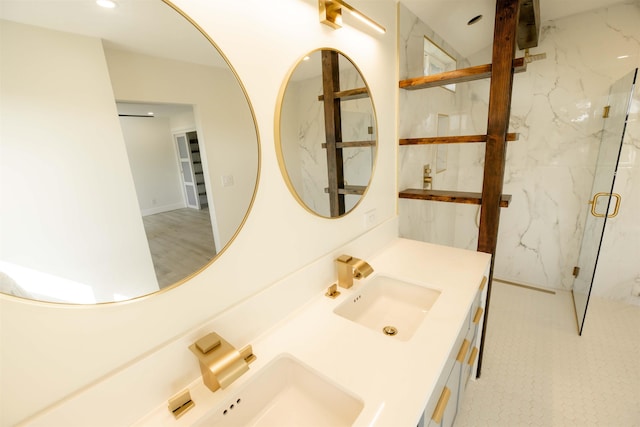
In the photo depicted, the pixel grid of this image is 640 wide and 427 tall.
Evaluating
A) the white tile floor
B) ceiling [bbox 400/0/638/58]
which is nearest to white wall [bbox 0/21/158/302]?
ceiling [bbox 400/0/638/58]

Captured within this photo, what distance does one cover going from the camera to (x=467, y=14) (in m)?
1.98

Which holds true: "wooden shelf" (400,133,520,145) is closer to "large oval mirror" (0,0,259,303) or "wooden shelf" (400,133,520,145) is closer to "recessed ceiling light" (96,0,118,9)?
"large oval mirror" (0,0,259,303)

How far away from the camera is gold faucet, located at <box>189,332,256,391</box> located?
705 mm

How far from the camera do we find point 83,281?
1.95 feet

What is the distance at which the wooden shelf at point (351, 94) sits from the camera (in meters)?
1.30

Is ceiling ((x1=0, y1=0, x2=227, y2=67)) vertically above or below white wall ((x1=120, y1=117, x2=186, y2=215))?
above

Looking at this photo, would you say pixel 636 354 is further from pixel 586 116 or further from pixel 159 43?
pixel 159 43

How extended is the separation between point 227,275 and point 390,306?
37.0 inches

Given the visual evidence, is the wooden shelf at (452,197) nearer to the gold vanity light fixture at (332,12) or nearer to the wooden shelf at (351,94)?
the wooden shelf at (351,94)

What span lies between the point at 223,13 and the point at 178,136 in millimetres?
394

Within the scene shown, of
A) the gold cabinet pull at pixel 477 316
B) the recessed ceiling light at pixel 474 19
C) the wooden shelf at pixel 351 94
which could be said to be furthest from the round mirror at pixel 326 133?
the recessed ceiling light at pixel 474 19

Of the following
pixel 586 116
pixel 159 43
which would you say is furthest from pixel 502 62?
pixel 586 116

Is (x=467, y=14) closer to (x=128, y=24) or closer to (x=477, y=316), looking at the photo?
(x=477, y=316)

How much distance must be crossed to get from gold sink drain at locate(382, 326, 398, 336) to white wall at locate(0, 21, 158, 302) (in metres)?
1.06
